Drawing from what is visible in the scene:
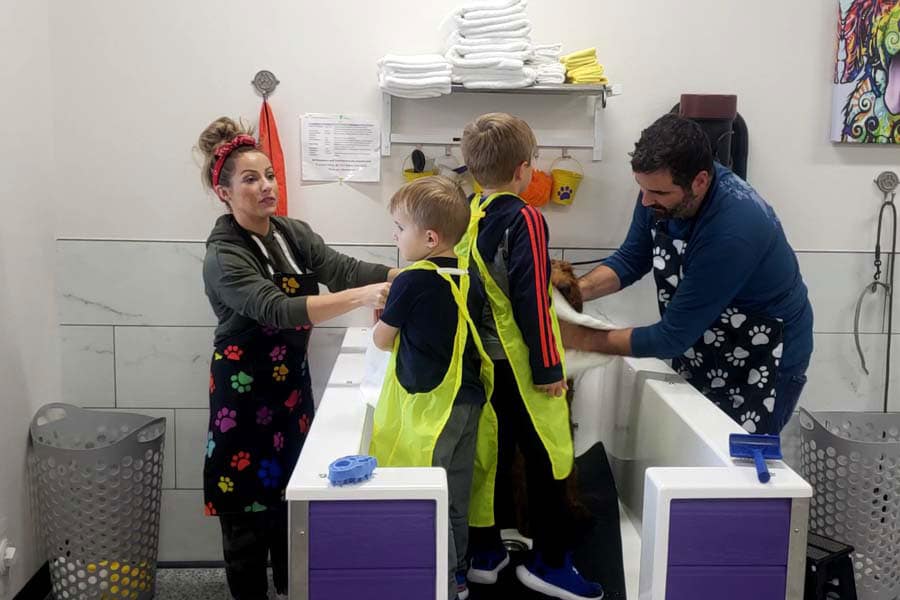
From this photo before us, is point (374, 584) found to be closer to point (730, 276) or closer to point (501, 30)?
point (730, 276)

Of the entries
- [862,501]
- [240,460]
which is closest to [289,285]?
[240,460]

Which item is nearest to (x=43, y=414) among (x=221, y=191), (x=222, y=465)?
(x=222, y=465)

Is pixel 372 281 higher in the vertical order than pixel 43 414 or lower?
higher

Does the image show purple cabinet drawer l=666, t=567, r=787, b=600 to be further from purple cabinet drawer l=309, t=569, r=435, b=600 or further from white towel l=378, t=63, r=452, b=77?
white towel l=378, t=63, r=452, b=77

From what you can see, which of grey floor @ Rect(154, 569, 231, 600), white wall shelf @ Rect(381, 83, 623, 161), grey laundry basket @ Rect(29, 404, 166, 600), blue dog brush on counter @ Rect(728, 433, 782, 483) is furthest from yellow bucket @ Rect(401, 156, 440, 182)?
grey floor @ Rect(154, 569, 231, 600)

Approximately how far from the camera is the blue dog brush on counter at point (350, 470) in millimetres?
1392

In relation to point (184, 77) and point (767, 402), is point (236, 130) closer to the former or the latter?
point (184, 77)

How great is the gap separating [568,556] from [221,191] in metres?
1.17

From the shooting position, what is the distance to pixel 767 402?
80.7 inches

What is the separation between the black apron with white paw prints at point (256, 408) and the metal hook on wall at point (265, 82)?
49 cm

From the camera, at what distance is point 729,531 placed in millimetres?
1423

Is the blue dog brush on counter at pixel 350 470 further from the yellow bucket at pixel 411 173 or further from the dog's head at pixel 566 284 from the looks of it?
the yellow bucket at pixel 411 173

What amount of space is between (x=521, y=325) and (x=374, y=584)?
60 centimetres

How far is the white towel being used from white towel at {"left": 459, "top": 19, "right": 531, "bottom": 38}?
688mm
